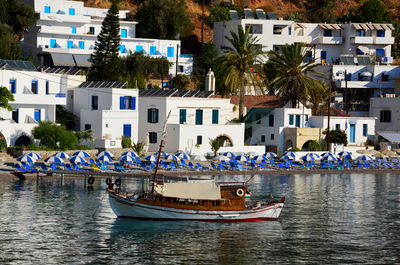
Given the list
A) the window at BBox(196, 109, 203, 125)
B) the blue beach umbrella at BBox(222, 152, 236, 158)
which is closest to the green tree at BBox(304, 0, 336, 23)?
the window at BBox(196, 109, 203, 125)

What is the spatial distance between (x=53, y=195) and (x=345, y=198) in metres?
24.3

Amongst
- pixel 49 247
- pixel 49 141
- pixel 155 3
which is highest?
pixel 155 3

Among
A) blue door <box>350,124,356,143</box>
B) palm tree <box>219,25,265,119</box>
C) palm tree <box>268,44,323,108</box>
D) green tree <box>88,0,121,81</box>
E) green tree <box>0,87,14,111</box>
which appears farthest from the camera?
blue door <box>350,124,356,143</box>

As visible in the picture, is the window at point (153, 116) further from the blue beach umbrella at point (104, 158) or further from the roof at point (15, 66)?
the roof at point (15, 66)

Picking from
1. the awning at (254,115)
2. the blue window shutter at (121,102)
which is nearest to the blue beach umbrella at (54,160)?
the blue window shutter at (121,102)

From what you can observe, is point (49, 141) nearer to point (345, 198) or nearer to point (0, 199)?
point (0, 199)

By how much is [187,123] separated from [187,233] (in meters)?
38.9

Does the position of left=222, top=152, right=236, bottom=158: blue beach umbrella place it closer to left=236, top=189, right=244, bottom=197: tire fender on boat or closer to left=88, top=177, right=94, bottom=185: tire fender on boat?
left=88, top=177, right=94, bottom=185: tire fender on boat

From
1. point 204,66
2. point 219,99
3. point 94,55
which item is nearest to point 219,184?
point 219,99

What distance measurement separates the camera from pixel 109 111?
89750mm

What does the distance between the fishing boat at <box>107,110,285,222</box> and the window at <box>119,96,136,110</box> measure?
32.4 meters

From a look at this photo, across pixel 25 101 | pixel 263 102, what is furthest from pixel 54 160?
pixel 263 102

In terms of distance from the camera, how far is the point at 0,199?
214ft

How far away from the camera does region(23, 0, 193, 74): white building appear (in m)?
110
